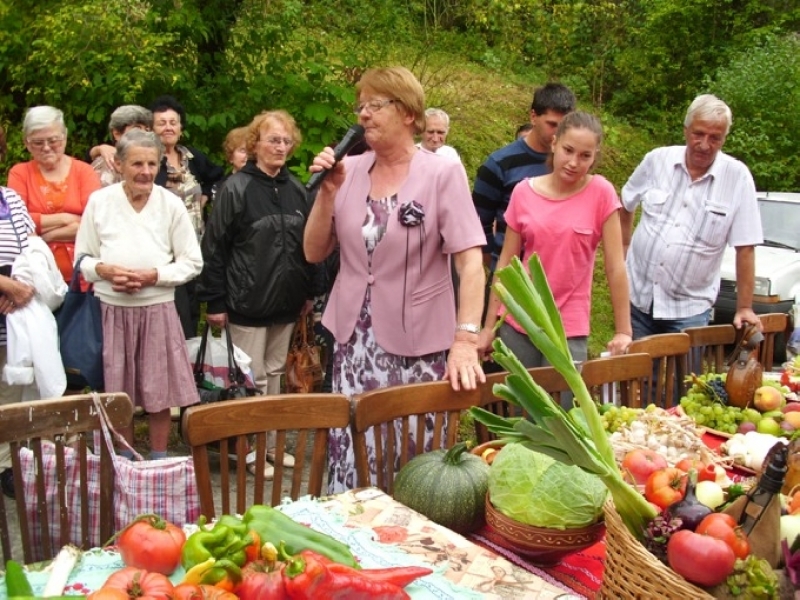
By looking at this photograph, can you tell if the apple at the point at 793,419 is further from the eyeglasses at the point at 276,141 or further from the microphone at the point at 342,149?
the eyeglasses at the point at 276,141

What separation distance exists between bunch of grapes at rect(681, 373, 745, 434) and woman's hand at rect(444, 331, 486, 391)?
80 centimetres

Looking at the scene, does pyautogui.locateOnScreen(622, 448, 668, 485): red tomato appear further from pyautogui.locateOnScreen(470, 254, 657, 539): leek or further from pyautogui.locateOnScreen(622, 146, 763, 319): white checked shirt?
pyautogui.locateOnScreen(622, 146, 763, 319): white checked shirt

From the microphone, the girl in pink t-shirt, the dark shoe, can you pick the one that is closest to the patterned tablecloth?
the microphone

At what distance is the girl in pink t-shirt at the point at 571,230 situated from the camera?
11.8 ft

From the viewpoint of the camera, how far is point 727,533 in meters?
1.63

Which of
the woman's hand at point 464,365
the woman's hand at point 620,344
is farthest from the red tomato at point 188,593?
the woman's hand at point 620,344

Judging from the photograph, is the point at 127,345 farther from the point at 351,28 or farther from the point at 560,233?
the point at 351,28

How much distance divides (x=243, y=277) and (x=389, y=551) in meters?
2.82

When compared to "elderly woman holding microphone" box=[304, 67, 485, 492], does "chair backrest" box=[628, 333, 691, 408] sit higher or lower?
lower

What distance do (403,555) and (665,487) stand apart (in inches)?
23.1

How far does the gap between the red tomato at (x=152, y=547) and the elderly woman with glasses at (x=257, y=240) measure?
281 centimetres

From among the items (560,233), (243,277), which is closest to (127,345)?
(243,277)

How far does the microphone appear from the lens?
114 inches

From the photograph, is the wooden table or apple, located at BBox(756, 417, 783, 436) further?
apple, located at BBox(756, 417, 783, 436)
